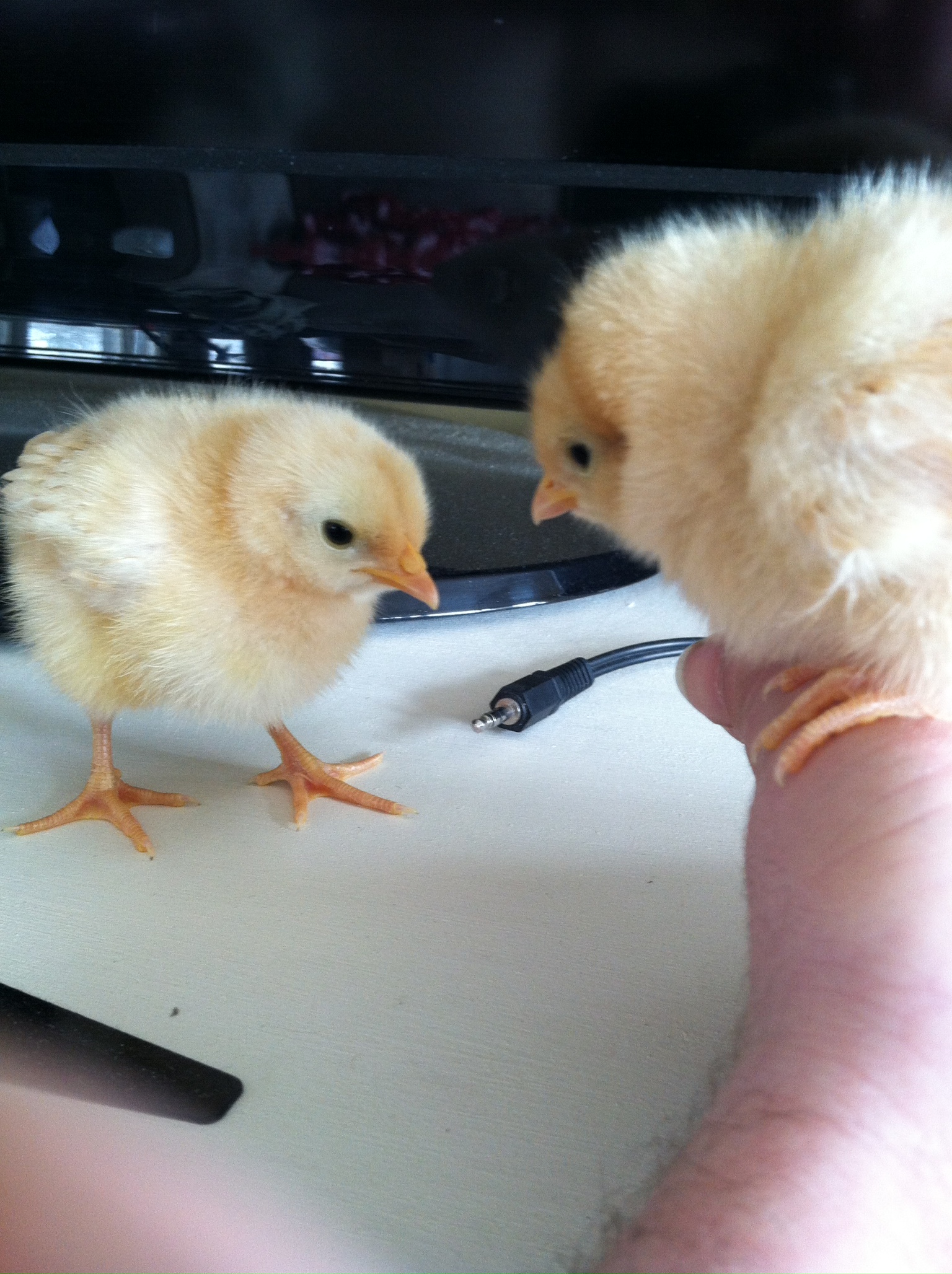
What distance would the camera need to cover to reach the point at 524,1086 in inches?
19.1

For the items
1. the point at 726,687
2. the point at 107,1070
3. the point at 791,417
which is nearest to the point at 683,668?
the point at 726,687

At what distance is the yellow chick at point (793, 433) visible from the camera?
38 cm

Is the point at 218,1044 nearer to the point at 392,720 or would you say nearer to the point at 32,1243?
the point at 32,1243

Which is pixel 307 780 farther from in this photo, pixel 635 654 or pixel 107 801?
pixel 635 654

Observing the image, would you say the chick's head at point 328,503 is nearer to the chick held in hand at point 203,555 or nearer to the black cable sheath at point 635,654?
the chick held in hand at point 203,555

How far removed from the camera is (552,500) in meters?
0.56

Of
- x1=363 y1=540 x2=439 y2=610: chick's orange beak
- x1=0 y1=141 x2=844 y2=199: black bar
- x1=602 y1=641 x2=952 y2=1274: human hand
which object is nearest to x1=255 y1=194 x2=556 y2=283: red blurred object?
x1=0 y1=141 x2=844 y2=199: black bar

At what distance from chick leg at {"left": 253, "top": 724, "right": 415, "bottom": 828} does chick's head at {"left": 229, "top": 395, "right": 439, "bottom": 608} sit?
0.14m

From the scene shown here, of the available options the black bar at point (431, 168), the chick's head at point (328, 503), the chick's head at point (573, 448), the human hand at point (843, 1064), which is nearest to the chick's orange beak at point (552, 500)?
the chick's head at point (573, 448)

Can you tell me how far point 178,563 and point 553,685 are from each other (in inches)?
13.1

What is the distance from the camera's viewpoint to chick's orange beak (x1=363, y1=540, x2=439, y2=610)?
63 cm

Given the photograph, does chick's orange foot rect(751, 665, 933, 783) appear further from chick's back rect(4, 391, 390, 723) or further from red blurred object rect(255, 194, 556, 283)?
red blurred object rect(255, 194, 556, 283)

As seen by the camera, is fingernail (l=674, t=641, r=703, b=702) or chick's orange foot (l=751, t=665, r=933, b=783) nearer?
chick's orange foot (l=751, t=665, r=933, b=783)

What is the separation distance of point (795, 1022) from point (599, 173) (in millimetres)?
743
